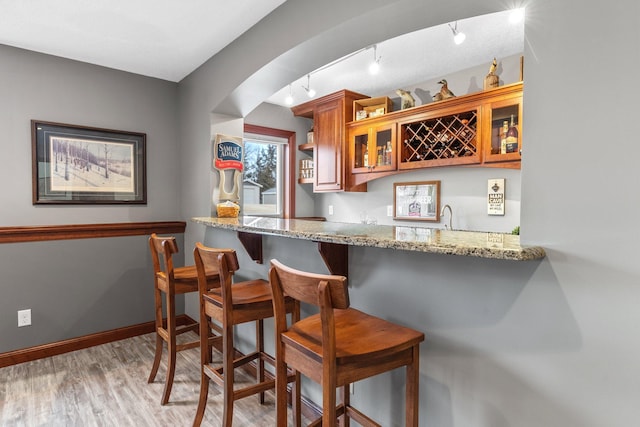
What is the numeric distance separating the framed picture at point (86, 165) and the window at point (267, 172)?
125 cm

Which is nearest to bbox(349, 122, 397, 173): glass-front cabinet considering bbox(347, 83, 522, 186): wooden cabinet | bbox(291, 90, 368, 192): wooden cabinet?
bbox(347, 83, 522, 186): wooden cabinet

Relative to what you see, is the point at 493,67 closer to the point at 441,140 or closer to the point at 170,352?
the point at 441,140

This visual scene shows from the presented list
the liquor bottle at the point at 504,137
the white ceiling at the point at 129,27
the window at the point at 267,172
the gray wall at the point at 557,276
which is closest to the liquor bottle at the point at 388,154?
the liquor bottle at the point at 504,137

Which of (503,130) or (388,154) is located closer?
(503,130)

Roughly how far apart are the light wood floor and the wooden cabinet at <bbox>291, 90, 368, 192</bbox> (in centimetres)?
226

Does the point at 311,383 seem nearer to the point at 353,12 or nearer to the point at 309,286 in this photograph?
the point at 309,286

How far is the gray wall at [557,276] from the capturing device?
3.01ft

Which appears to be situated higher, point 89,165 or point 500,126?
point 500,126

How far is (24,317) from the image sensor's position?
264 centimetres

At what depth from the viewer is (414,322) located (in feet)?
4.62

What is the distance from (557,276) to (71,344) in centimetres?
342

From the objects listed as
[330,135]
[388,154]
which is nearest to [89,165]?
[330,135]

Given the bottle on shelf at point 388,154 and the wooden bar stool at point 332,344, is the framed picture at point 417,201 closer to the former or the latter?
the bottle on shelf at point 388,154

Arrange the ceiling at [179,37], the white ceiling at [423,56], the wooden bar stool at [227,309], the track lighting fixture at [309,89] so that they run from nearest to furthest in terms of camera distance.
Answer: the wooden bar stool at [227,309], the ceiling at [179,37], the white ceiling at [423,56], the track lighting fixture at [309,89]
